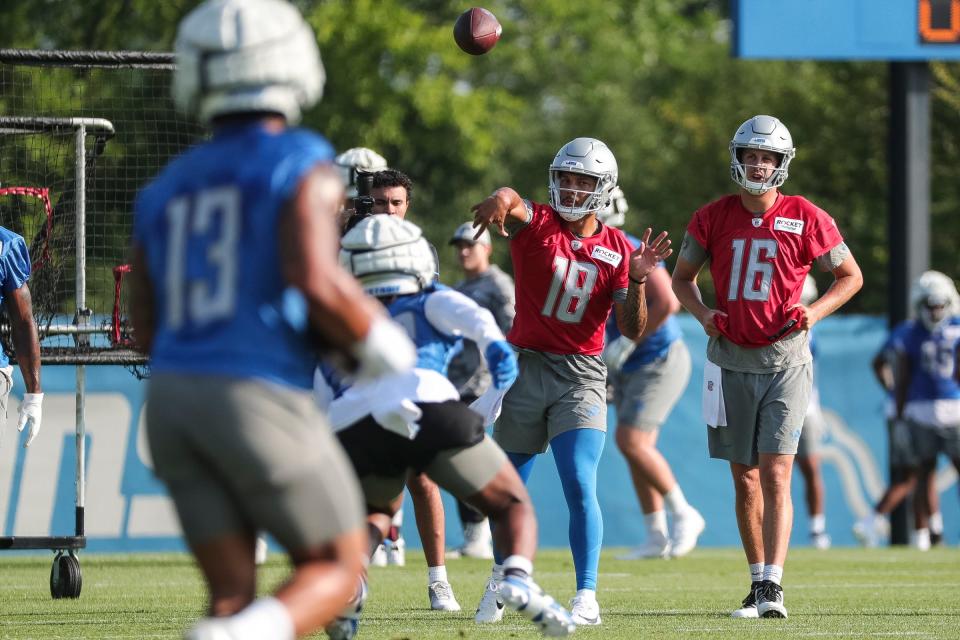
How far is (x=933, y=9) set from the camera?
12664 millimetres

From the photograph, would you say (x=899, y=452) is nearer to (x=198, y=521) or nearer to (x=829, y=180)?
(x=198, y=521)

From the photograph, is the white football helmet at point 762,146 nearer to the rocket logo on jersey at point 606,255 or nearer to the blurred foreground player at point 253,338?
the rocket logo on jersey at point 606,255

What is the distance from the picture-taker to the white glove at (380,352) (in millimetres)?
3562

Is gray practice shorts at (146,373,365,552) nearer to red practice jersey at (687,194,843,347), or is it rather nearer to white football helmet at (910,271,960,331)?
red practice jersey at (687,194,843,347)

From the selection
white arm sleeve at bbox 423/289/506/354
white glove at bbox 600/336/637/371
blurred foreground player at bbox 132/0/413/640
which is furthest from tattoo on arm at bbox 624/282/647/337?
white glove at bbox 600/336/637/371

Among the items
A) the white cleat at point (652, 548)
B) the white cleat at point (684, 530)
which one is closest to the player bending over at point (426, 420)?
the white cleat at point (652, 548)

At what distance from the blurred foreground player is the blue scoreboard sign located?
9120mm

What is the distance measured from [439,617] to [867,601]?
2.20 m

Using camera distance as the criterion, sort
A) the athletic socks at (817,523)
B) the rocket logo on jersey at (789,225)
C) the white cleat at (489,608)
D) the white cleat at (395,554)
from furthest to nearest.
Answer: the athletic socks at (817,523) < the white cleat at (395,554) < the rocket logo on jersey at (789,225) < the white cleat at (489,608)

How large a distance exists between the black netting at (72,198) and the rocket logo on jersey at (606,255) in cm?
239

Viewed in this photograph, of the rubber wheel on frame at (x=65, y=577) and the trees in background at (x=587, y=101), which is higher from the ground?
the trees in background at (x=587, y=101)

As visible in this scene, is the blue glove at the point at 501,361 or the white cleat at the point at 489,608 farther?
the white cleat at the point at 489,608

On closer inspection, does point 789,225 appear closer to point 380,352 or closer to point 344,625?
point 344,625

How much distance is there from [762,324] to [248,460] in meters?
3.94
